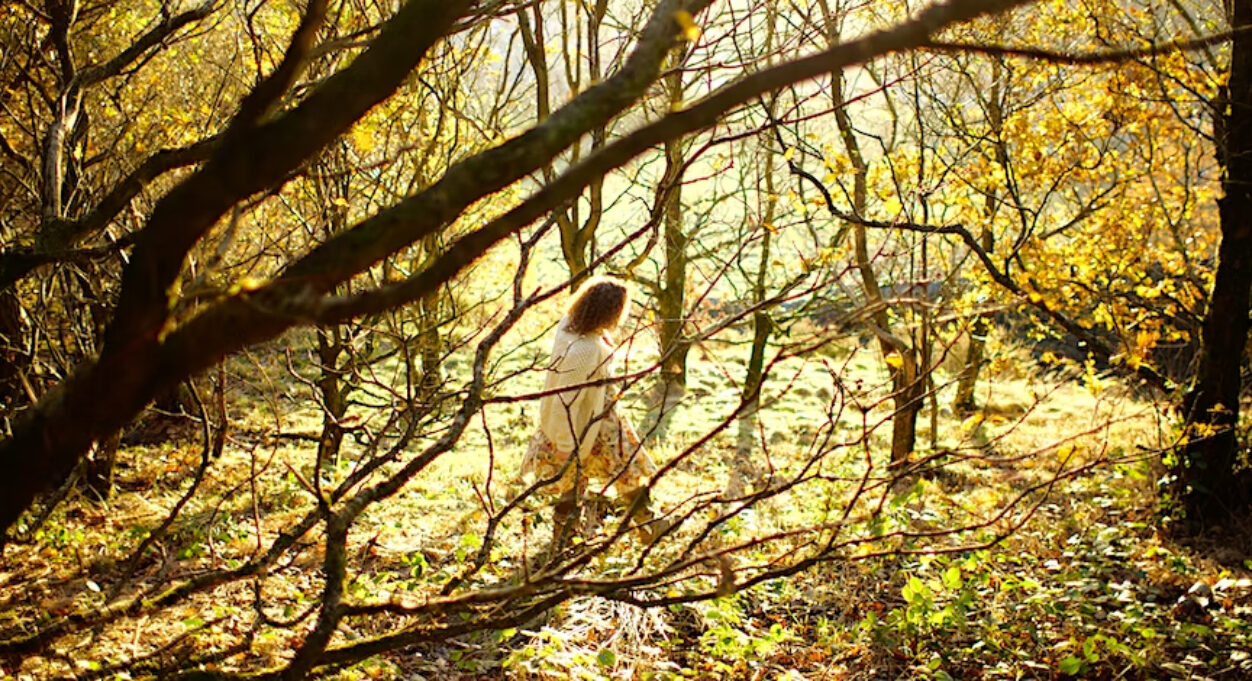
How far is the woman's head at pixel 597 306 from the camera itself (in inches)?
202

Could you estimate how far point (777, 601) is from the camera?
4.76 meters

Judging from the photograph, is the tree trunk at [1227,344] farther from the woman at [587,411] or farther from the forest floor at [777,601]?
the woman at [587,411]

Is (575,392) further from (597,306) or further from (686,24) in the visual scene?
(686,24)

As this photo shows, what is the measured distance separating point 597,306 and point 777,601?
6.23ft

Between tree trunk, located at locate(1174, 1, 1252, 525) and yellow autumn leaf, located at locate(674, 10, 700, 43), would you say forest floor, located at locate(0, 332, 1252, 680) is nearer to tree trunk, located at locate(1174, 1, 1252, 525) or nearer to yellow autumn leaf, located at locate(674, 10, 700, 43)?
tree trunk, located at locate(1174, 1, 1252, 525)

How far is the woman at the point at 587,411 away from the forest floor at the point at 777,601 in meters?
0.61

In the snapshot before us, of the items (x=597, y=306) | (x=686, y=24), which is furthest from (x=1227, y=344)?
(x=686, y=24)

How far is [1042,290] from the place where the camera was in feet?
20.3

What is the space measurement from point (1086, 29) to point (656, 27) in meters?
5.82

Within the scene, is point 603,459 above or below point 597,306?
below

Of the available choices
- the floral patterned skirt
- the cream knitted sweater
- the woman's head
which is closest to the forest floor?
the floral patterned skirt

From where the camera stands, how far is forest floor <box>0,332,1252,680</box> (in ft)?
12.1

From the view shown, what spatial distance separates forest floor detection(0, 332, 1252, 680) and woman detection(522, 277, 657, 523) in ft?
1.99

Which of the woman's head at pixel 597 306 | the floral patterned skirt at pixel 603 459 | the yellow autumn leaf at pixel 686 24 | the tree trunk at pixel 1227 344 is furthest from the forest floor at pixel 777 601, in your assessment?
the yellow autumn leaf at pixel 686 24
